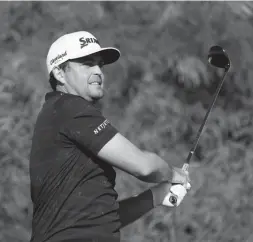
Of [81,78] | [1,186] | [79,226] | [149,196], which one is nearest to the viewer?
[79,226]

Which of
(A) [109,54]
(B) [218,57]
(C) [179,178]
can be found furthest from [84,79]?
(B) [218,57]

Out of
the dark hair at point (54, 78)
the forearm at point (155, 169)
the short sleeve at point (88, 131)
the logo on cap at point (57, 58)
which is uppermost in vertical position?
the logo on cap at point (57, 58)

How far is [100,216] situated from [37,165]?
366 millimetres

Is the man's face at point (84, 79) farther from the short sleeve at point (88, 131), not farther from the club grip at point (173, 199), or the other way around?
the club grip at point (173, 199)

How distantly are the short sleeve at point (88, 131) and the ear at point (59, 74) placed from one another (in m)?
0.37

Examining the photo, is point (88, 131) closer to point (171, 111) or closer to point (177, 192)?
point (177, 192)

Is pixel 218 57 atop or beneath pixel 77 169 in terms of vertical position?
atop

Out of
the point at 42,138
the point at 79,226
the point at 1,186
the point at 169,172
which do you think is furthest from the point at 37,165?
the point at 1,186

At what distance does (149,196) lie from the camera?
3857 millimetres

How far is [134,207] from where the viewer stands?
386 cm

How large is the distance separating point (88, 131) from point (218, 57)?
1940 mm

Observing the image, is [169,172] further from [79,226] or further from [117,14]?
[117,14]

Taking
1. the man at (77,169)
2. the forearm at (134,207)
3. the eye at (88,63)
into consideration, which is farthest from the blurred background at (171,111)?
the man at (77,169)

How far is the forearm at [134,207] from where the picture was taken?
3.84 metres
